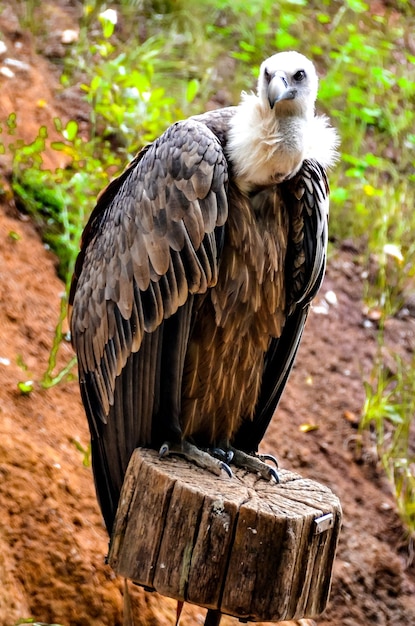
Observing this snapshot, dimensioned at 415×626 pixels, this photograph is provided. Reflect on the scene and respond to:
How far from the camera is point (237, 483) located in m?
2.62

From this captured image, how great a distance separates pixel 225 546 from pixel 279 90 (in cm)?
135

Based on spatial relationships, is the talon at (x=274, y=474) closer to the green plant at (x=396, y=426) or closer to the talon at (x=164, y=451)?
the talon at (x=164, y=451)

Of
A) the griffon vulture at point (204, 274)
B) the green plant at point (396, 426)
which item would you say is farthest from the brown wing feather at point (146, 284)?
the green plant at point (396, 426)

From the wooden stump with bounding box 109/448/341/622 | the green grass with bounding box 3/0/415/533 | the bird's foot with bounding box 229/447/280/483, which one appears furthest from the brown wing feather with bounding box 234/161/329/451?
the green grass with bounding box 3/0/415/533

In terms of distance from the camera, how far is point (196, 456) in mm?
2752

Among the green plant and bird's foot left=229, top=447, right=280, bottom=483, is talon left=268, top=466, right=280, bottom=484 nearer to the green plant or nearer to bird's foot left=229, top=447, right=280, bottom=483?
bird's foot left=229, top=447, right=280, bottom=483

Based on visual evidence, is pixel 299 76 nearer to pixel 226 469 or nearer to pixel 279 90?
pixel 279 90

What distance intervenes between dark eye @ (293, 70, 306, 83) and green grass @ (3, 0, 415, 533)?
6.25 feet

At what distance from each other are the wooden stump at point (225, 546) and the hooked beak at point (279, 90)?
117 cm

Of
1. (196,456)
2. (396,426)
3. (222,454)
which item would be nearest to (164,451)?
(196,456)

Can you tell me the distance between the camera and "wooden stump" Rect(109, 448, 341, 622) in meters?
2.31

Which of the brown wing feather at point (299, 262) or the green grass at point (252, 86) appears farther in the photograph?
the green grass at point (252, 86)

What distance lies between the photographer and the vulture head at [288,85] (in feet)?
8.46

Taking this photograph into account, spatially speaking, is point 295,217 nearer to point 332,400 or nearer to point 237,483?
point 237,483
